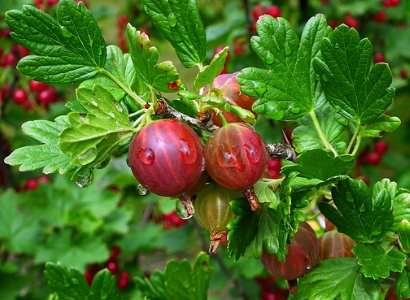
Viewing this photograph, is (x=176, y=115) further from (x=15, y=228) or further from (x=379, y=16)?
(x=379, y=16)

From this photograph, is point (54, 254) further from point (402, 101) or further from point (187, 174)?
point (402, 101)

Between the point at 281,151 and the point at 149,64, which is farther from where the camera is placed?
the point at 281,151

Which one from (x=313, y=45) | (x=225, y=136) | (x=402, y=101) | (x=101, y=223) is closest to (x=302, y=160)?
(x=225, y=136)

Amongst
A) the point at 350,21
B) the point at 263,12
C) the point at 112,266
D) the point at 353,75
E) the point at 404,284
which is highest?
the point at 353,75

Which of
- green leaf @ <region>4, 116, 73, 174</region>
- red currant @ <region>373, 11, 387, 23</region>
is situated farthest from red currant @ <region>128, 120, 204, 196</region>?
red currant @ <region>373, 11, 387, 23</region>

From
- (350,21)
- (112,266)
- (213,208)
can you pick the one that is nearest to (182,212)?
(213,208)

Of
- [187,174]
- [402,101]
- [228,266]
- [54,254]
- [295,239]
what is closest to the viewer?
[187,174]
